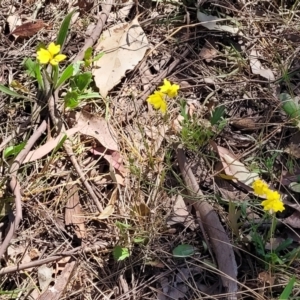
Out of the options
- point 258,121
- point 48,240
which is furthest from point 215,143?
point 48,240

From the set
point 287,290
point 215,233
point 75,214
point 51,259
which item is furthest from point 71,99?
point 287,290

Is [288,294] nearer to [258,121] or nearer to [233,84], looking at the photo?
[258,121]

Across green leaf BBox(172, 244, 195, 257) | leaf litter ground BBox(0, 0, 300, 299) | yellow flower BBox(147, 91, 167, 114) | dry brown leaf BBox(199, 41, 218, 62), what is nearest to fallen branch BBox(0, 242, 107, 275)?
leaf litter ground BBox(0, 0, 300, 299)

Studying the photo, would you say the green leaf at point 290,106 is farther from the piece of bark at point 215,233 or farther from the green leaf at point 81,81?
the green leaf at point 81,81

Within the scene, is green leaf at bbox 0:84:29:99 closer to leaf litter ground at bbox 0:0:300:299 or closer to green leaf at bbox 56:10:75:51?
leaf litter ground at bbox 0:0:300:299

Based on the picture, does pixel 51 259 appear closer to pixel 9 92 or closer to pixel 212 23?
pixel 9 92
